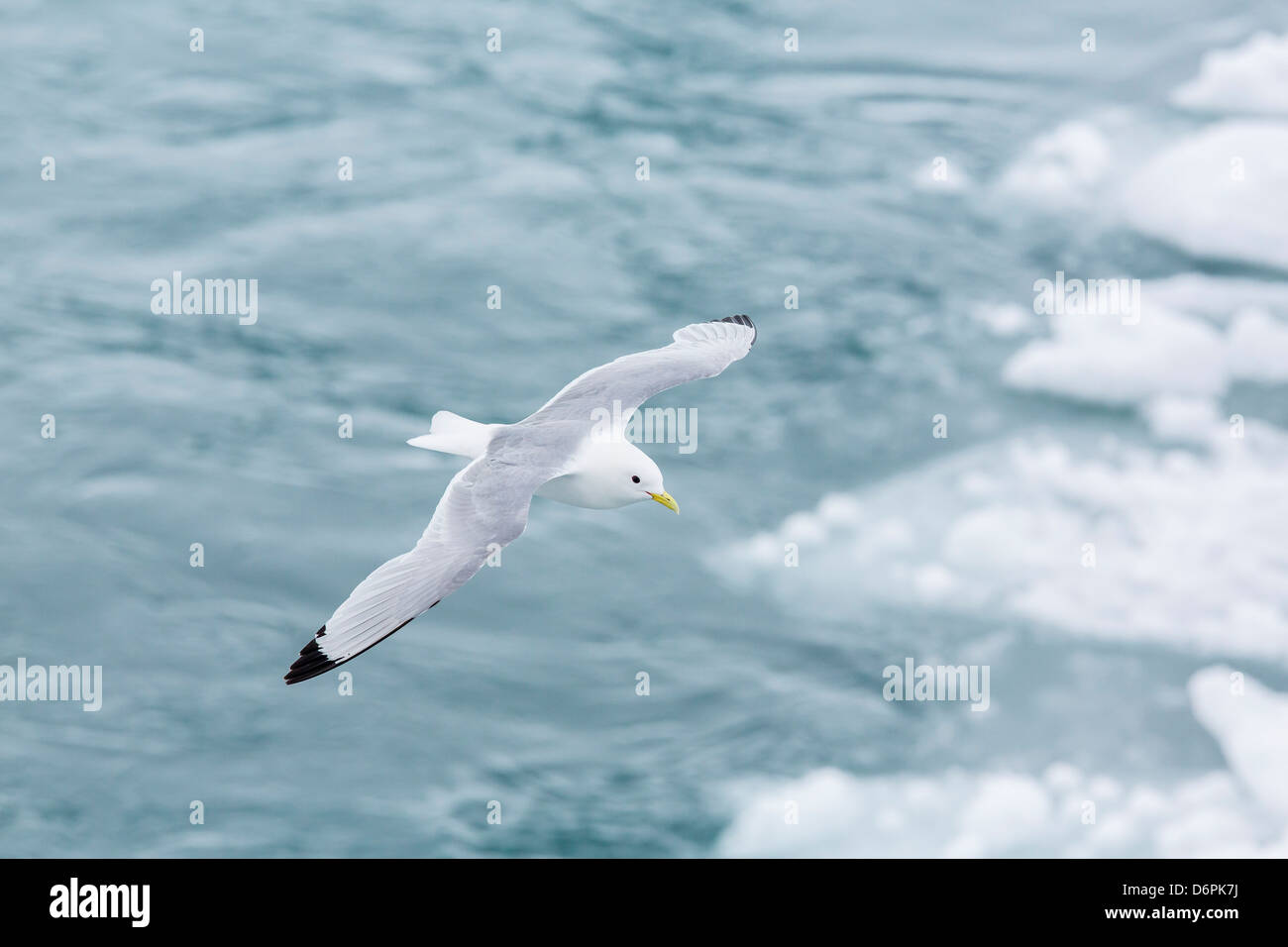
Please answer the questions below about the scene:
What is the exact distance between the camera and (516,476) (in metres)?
10.5

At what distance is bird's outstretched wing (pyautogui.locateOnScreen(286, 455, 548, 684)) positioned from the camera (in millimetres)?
9195

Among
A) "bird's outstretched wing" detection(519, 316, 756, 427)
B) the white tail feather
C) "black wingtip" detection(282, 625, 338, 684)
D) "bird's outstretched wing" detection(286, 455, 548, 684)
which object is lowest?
"black wingtip" detection(282, 625, 338, 684)

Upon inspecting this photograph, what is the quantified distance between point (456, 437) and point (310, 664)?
2.71 meters

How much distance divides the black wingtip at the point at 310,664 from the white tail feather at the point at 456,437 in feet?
7.63

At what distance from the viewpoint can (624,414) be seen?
11875 mm

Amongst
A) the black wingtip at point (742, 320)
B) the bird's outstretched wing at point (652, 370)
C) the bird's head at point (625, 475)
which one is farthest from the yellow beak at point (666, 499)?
the black wingtip at point (742, 320)

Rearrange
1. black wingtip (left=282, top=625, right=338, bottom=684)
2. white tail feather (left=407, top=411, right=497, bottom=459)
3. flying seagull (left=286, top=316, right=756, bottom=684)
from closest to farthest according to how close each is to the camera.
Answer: black wingtip (left=282, top=625, right=338, bottom=684), flying seagull (left=286, top=316, right=756, bottom=684), white tail feather (left=407, top=411, right=497, bottom=459)

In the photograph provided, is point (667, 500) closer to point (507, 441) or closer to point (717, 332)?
point (507, 441)

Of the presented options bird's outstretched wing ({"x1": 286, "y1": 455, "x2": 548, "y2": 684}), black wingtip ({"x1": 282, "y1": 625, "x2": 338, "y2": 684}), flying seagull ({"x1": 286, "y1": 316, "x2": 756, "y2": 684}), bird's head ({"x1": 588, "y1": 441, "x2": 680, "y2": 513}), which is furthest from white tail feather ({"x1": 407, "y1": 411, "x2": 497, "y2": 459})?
black wingtip ({"x1": 282, "y1": 625, "x2": 338, "y2": 684})

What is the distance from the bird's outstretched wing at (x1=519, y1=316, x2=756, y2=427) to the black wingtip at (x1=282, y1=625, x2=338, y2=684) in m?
2.96

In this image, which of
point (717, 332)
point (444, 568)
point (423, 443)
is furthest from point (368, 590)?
Answer: point (717, 332)

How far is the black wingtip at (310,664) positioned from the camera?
893 centimetres

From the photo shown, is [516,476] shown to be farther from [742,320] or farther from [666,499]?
[742,320]

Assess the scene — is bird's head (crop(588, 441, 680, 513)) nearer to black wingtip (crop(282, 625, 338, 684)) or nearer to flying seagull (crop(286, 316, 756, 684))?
flying seagull (crop(286, 316, 756, 684))
